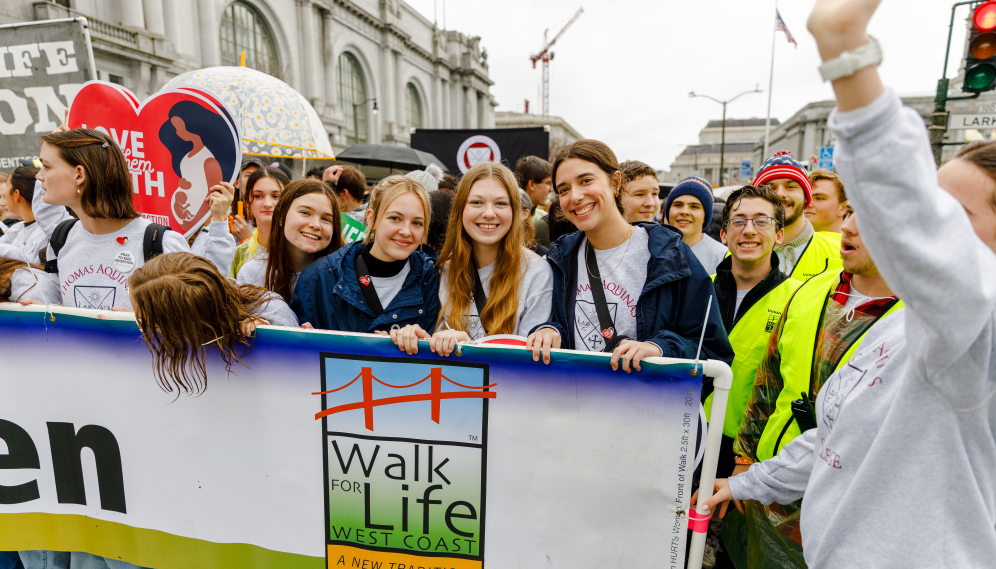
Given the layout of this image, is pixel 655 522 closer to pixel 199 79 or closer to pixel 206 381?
pixel 206 381

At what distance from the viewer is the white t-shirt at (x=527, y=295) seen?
2.15 metres

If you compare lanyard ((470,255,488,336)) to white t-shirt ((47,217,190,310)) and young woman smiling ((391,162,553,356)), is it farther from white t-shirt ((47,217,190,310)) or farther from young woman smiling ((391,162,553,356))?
white t-shirt ((47,217,190,310))

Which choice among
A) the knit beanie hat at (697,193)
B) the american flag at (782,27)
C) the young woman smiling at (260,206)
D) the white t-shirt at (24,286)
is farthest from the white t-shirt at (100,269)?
the american flag at (782,27)

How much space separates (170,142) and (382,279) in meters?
1.85

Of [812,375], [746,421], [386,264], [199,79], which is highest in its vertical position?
[199,79]

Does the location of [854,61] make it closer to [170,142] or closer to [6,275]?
[6,275]

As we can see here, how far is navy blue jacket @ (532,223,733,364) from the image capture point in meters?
1.85

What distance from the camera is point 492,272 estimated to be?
2.28 meters

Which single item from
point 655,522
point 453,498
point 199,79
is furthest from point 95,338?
point 199,79

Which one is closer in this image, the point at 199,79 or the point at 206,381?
the point at 206,381

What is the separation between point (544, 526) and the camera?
1.71 meters

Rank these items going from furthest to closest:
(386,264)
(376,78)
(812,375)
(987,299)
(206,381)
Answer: (376,78) → (386,264) → (206,381) → (812,375) → (987,299)

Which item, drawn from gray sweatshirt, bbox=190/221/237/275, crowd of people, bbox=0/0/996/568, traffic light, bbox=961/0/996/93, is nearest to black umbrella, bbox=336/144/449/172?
crowd of people, bbox=0/0/996/568

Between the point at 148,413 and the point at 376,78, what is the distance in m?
41.0
